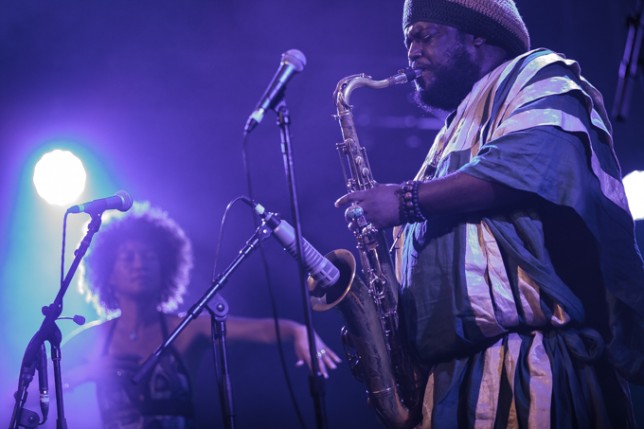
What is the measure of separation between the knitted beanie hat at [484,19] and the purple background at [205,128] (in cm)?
263

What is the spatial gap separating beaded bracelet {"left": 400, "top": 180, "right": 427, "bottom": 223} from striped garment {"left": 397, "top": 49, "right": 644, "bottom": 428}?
20 cm

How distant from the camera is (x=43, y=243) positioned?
677 cm

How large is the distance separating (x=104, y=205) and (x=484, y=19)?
2.43 metres

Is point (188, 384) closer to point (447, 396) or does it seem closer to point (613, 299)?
point (447, 396)

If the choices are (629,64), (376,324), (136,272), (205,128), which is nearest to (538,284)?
(629,64)

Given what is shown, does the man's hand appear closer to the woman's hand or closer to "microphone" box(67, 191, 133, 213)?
the woman's hand

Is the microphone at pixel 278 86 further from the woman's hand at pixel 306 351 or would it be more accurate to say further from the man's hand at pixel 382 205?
the woman's hand at pixel 306 351

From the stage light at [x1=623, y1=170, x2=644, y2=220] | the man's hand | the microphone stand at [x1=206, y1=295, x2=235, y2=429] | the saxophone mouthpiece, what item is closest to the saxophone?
the saxophone mouthpiece

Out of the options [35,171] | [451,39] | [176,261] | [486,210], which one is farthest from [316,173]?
[486,210]

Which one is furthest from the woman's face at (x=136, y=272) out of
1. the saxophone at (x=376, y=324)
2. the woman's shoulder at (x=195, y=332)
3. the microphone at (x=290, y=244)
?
the microphone at (x=290, y=244)

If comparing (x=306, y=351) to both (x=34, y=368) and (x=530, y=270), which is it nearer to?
(x=34, y=368)

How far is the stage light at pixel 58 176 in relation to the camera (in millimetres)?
6629

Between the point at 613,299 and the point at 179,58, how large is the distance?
5184mm

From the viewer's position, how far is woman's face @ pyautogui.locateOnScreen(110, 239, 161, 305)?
5816 mm
